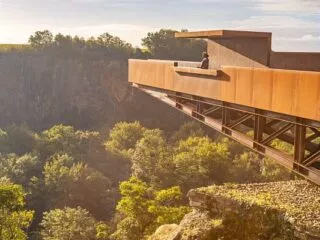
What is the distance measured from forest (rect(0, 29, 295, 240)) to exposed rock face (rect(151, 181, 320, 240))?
10395 mm

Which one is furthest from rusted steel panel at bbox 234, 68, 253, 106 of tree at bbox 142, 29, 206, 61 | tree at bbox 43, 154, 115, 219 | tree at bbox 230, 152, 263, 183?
tree at bbox 142, 29, 206, 61

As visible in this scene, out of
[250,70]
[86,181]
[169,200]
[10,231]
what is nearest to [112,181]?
[86,181]

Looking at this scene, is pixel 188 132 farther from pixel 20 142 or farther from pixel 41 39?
pixel 41 39

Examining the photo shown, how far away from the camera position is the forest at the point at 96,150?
30.0m

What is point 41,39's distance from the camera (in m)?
79.2

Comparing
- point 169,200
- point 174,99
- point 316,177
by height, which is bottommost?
point 169,200

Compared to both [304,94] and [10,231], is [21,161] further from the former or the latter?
[304,94]

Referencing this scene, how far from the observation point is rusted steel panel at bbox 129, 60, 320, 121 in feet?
27.4

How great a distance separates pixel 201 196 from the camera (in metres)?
15.5

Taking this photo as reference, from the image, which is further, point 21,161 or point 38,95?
point 38,95

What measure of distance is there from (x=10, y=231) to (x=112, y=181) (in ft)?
70.4

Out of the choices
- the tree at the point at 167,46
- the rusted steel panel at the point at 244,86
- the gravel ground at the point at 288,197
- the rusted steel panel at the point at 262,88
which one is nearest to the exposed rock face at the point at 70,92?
the tree at the point at 167,46

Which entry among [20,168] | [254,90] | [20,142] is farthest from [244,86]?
[20,142]

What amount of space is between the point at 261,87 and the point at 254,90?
26cm
